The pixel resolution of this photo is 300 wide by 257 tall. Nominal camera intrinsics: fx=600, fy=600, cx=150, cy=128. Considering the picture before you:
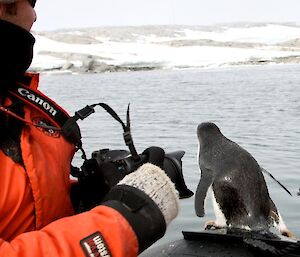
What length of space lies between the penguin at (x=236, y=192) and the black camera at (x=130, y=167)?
156 centimetres

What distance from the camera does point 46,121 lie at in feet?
7.00

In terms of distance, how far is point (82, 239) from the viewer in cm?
157

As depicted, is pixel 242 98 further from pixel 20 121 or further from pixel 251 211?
pixel 20 121

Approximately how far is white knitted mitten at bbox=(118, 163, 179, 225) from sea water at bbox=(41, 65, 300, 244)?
11.7 ft

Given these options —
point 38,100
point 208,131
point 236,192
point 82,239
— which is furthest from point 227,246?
point 208,131

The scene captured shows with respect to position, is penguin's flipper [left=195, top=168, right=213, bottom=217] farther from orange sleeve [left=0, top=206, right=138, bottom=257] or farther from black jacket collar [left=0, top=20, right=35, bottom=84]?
orange sleeve [left=0, top=206, right=138, bottom=257]

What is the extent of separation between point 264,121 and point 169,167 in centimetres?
1208

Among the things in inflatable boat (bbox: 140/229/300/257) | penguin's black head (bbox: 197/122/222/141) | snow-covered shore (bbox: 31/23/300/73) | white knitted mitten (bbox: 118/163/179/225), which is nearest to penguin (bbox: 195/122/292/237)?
penguin's black head (bbox: 197/122/222/141)

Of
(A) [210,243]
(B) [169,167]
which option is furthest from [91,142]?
(B) [169,167]

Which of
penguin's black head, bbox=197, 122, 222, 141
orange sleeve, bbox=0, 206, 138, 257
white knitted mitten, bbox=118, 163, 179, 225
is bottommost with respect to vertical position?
penguin's black head, bbox=197, 122, 222, 141

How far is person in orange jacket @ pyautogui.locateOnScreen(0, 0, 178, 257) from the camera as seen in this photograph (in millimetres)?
1578

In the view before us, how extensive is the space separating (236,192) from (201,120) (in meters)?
10.6

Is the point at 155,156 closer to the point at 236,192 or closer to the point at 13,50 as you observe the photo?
the point at 13,50

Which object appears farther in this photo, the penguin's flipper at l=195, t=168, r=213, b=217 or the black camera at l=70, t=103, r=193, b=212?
the penguin's flipper at l=195, t=168, r=213, b=217
